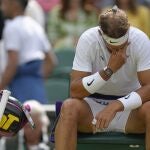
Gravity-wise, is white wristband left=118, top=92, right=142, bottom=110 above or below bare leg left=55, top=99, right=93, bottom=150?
above

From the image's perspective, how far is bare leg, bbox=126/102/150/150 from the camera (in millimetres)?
6871

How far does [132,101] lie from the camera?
22.7 feet

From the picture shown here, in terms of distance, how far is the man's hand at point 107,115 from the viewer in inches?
269

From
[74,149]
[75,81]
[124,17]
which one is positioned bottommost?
[74,149]

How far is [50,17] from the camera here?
1112 cm

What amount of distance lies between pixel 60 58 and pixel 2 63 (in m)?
1.58

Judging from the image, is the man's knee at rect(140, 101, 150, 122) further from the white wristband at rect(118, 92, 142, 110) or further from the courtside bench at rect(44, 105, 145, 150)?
the courtside bench at rect(44, 105, 145, 150)

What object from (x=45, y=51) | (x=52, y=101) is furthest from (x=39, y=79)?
(x=52, y=101)

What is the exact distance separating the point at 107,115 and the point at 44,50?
2.78 meters

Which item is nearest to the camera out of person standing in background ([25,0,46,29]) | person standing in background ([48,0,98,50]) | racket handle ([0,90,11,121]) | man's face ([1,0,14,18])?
racket handle ([0,90,11,121])

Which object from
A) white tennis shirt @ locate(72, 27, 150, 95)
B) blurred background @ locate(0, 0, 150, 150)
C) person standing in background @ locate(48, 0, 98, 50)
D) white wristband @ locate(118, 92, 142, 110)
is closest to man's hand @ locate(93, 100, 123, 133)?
white wristband @ locate(118, 92, 142, 110)

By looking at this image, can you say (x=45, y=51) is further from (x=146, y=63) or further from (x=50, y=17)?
(x=146, y=63)

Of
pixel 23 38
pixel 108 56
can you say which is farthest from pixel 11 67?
pixel 108 56

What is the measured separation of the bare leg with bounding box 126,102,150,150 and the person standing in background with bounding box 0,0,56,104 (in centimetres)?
219
